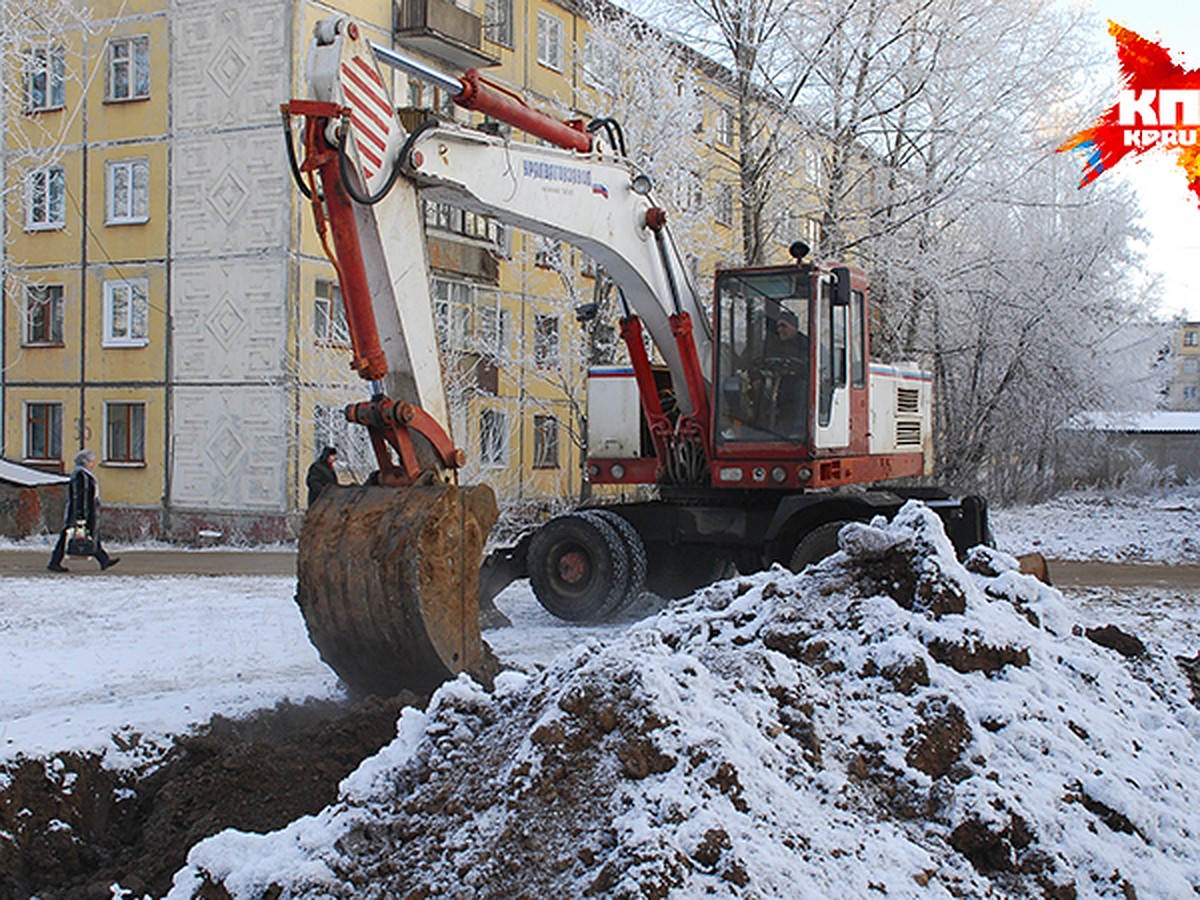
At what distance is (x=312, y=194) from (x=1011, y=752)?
4400mm

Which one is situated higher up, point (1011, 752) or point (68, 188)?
point (68, 188)

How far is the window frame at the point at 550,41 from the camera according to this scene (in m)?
27.8

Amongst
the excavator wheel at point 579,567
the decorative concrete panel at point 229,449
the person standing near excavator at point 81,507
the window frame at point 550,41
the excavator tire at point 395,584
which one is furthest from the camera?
the window frame at point 550,41

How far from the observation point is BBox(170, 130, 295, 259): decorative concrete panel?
2206 centimetres

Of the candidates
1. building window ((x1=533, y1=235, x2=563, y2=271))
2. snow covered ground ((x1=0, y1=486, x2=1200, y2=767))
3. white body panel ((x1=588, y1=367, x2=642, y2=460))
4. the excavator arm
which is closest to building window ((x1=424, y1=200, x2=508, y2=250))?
building window ((x1=533, y1=235, x2=563, y2=271))

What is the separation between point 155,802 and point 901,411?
7.39 meters

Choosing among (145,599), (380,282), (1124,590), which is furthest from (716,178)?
(380,282)

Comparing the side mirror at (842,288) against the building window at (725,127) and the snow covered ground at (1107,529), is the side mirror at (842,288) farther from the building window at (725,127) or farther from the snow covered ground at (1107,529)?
the building window at (725,127)

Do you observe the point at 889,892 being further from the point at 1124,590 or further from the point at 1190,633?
the point at 1124,590

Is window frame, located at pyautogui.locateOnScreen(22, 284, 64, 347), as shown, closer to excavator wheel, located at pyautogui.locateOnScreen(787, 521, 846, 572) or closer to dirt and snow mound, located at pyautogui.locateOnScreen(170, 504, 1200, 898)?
excavator wheel, located at pyautogui.locateOnScreen(787, 521, 846, 572)

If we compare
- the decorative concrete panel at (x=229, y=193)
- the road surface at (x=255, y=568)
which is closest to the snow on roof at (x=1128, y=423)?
the road surface at (x=255, y=568)

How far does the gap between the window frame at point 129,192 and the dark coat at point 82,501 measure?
10490 millimetres

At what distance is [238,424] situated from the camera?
22406 mm

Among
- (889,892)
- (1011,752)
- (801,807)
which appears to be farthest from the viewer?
(1011,752)
